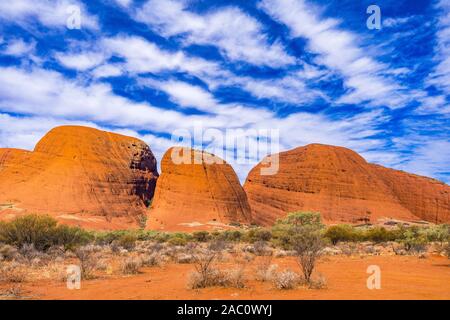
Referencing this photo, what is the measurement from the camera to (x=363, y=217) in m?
73.5

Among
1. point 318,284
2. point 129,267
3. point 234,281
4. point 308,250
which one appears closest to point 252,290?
point 234,281

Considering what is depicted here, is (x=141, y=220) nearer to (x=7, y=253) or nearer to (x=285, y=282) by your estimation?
(x=7, y=253)

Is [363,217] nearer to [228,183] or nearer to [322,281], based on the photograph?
[228,183]

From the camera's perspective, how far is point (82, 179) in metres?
61.8

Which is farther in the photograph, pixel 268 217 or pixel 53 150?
pixel 268 217

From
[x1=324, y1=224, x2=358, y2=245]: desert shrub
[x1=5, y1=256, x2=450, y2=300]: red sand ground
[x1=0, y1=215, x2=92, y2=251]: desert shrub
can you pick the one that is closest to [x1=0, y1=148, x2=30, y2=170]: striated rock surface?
[x1=0, y1=215, x2=92, y2=251]: desert shrub

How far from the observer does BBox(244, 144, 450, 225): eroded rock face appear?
2945 inches

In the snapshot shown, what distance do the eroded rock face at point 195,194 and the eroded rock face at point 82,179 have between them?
6.97 meters

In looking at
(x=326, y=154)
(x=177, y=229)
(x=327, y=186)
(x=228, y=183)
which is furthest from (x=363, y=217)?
(x=177, y=229)

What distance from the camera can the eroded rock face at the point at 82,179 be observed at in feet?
187

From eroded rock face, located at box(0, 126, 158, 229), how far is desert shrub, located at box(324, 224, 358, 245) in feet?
124

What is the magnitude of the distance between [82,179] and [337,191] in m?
51.0

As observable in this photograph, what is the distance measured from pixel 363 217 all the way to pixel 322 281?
70.6m
